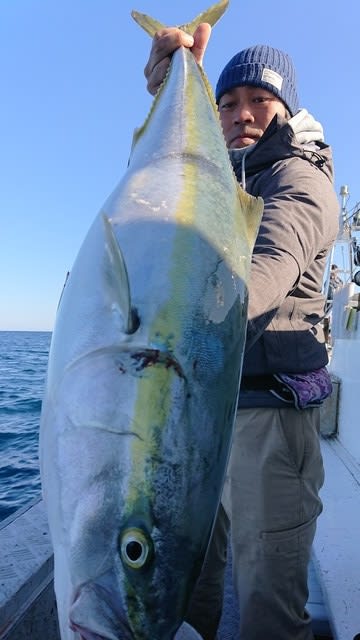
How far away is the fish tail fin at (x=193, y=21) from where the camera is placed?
1.83 meters

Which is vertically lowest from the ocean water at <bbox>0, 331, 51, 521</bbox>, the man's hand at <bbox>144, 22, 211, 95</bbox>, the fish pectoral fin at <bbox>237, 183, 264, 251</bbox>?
the ocean water at <bbox>0, 331, 51, 521</bbox>

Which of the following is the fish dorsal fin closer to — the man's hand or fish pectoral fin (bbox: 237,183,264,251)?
fish pectoral fin (bbox: 237,183,264,251)

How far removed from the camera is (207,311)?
109 centimetres

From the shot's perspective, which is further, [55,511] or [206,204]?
[206,204]

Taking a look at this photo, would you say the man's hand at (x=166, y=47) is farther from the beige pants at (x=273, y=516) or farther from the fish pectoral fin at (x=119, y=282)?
the beige pants at (x=273, y=516)

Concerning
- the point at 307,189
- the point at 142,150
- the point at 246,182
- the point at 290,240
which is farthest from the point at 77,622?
the point at 246,182

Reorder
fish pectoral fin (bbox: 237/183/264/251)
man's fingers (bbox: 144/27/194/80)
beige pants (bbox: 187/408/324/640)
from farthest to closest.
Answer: beige pants (bbox: 187/408/324/640)
man's fingers (bbox: 144/27/194/80)
fish pectoral fin (bbox: 237/183/264/251)

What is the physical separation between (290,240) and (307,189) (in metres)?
0.33

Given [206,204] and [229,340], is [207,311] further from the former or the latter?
[206,204]

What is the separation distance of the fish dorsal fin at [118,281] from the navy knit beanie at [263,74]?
153cm

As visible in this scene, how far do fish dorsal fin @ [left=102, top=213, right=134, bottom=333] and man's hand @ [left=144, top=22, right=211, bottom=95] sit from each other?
0.92m

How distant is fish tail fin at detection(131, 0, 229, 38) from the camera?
1.83 m

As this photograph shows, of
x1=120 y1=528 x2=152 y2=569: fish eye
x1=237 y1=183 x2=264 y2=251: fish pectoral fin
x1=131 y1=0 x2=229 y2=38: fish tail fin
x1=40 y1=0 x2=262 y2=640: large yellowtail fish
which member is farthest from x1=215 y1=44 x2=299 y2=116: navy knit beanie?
x1=120 y1=528 x2=152 y2=569: fish eye

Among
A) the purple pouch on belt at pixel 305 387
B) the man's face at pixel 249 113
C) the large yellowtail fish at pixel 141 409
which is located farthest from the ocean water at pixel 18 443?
the large yellowtail fish at pixel 141 409
